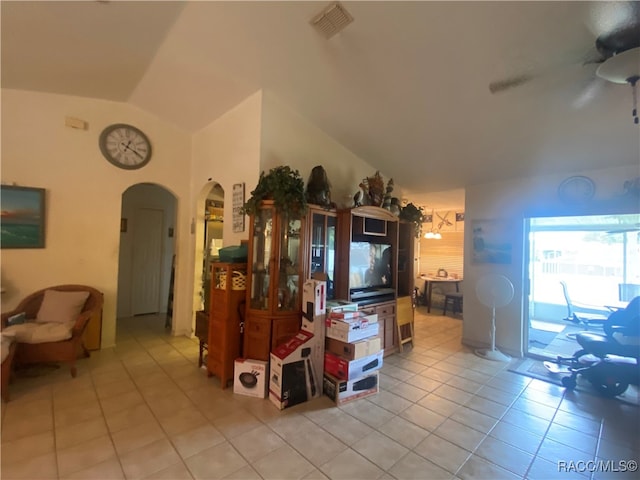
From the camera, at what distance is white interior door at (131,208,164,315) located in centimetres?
546

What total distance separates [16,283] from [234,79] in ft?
11.1

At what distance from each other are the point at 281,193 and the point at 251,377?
5.71 feet

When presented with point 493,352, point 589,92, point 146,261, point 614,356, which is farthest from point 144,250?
point 614,356

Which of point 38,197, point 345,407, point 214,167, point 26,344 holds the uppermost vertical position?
point 214,167

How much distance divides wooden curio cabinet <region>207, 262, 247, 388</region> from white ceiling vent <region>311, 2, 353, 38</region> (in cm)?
221

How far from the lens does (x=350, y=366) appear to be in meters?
2.66

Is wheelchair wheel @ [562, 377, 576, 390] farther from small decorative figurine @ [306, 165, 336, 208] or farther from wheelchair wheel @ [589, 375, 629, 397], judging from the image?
small decorative figurine @ [306, 165, 336, 208]

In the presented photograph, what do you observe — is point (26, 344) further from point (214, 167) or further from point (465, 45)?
point (465, 45)

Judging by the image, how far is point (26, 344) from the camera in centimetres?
285

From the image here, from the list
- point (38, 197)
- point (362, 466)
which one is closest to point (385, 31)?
point (362, 466)

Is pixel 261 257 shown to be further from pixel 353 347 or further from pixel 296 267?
pixel 353 347

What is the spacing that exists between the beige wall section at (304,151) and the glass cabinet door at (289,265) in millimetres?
741

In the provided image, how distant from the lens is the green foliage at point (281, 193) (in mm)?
2777

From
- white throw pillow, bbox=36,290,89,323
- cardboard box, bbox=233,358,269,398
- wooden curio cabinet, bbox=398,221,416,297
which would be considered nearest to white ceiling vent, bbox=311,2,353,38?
wooden curio cabinet, bbox=398,221,416,297
